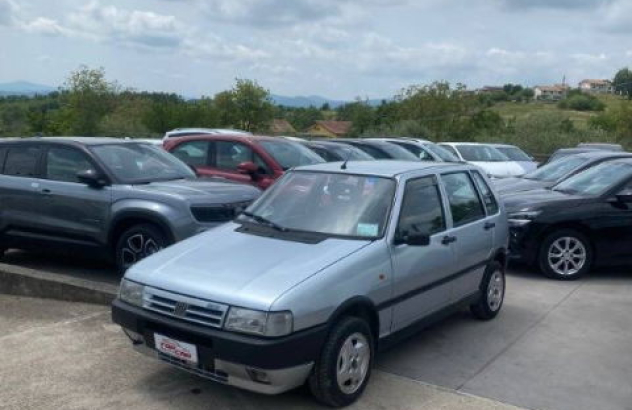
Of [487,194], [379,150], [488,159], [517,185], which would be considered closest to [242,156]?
[517,185]

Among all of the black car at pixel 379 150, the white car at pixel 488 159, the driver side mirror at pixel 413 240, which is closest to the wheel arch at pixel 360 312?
the driver side mirror at pixel 413 240

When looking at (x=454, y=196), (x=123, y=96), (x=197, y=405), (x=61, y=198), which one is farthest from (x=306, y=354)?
(x=123, y=96)

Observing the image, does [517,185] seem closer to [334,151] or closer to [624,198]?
[624,198]

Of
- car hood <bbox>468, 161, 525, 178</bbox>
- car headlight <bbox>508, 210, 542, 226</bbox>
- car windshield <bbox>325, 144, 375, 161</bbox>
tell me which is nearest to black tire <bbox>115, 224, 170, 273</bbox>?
car headlight <bbox>508, 210, 542, 226</bbox>

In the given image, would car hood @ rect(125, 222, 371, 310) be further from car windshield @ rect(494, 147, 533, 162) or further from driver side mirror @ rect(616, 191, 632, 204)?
car windshield @ rect(494, 147, 533, 162)

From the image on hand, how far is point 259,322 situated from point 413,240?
4.82 feet

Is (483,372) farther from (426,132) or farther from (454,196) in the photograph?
(426,132)

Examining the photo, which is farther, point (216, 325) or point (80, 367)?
point (80, 367)

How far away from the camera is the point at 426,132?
33.8 metres

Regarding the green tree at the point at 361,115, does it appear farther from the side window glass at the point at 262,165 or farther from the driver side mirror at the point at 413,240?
the driver side mirror at the point at 413,240

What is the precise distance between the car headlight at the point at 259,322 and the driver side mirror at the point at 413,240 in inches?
50.2

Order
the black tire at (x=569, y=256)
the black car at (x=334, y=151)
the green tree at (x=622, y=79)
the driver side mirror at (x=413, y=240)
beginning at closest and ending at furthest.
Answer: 1. the driver side mirror at (x=413, y=240)
2. the black tire at (x=569, y=256)
3. the black car at (x=334, y=151)
4. the green tree at (x=622, y=79)

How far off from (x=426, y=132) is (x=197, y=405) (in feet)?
99.4

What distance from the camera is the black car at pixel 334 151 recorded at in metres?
13.3
